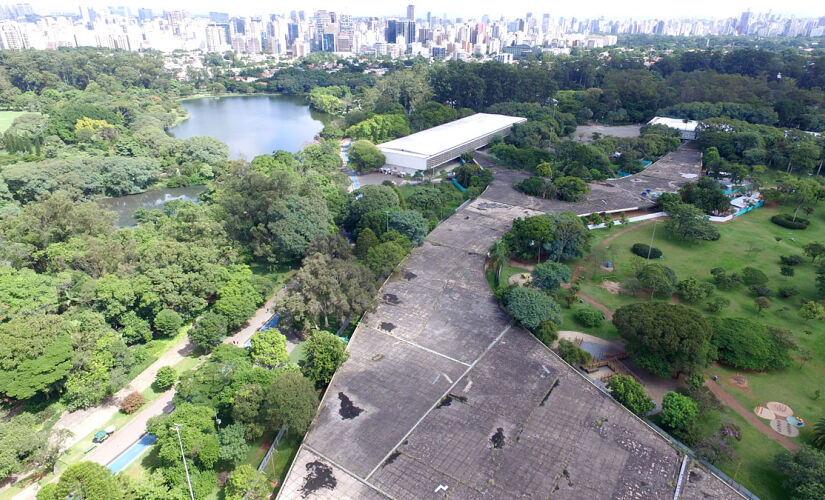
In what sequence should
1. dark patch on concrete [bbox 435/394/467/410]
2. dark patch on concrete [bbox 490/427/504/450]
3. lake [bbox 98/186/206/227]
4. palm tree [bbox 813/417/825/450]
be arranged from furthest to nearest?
lake [bbox 98/186/206/227] → dark patch on concrete [bbox 435/394/467/410] → palm tree [bbox 813/417/825/450] → dark patch on concrete [bbox 490/427/504/450]

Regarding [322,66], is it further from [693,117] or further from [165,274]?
[165,274]

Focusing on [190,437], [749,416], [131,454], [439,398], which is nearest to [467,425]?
[439,398]

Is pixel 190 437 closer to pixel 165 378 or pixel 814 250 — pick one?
pixel 165 378

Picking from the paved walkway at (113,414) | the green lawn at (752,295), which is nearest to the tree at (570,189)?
the green lawn at (752,295)

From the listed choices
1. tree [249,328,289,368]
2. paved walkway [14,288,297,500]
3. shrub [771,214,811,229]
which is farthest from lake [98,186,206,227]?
shrub [771,214,811,229]

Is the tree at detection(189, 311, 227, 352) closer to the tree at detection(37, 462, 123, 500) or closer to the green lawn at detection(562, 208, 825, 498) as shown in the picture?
the tree at detection(37, 462, 123, 500)

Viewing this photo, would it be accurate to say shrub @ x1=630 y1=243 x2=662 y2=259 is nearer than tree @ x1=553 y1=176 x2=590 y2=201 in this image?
Yes
